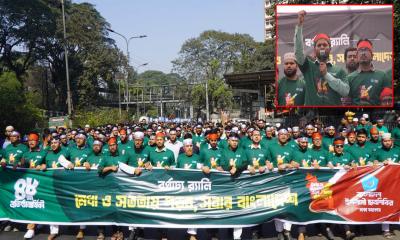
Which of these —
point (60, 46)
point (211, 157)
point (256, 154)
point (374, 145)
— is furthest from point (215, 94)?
point (256, 154)

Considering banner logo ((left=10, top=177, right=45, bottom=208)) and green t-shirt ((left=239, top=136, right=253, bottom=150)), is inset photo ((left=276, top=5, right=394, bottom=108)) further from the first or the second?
banner logo ((left=10, top=177, right=45, bottom=208))

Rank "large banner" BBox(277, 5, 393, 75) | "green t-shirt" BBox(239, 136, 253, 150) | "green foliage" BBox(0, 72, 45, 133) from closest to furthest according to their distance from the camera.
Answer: "green t-shirt" BBox(239, 136, 253, 150)
"large banner" BBox(277, 5, 393, 75)
"green foliage" BBox(0, 72, 45, 133)

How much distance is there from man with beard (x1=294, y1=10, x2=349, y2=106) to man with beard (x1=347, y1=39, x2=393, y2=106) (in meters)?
0.39

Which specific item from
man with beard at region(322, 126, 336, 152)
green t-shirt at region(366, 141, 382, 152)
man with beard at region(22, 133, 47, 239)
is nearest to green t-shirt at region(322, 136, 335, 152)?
man with beard at region(322, 126, 336, 152)

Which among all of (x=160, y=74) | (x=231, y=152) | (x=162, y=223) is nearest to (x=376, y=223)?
(x=231, y=152)

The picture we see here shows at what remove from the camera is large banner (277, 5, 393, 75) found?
16.7 m

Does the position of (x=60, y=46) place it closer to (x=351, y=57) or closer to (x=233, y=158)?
(x=351, y=57)

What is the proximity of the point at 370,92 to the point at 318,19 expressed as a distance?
→ 11.8 ft

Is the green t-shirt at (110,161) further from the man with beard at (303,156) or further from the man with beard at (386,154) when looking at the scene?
the man with beard at (386,154)

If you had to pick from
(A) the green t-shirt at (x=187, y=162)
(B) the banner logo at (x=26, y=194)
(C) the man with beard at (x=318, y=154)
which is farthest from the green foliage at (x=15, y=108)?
(C) the man with beard at (x=318, y=154)

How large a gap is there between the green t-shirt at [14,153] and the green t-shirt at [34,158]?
0.28 meters

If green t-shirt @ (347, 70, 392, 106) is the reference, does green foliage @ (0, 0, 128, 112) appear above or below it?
above

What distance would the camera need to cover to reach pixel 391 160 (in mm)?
7547

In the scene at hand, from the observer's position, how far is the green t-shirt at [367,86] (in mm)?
16812
